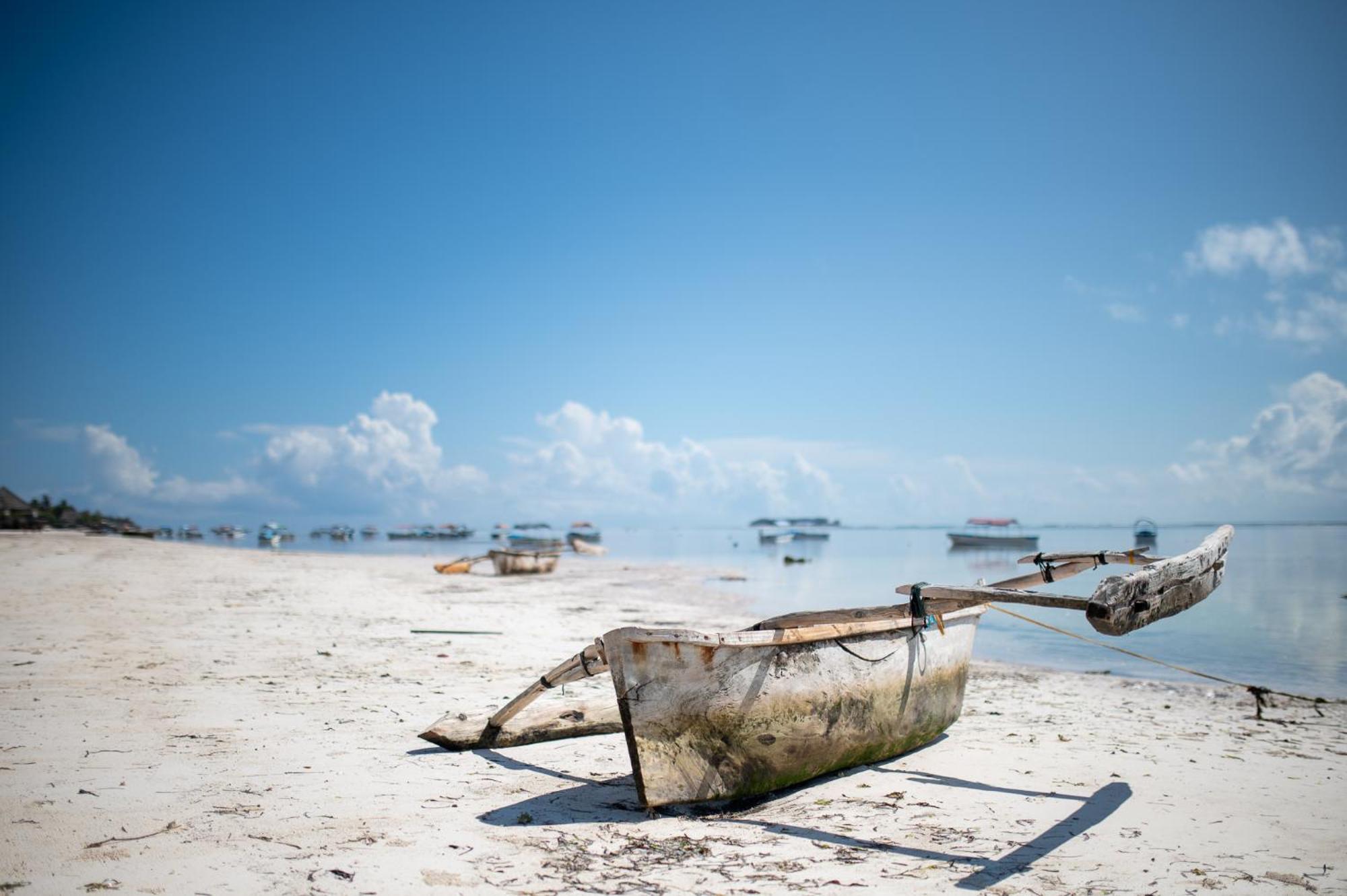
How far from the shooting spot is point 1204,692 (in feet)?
30.8

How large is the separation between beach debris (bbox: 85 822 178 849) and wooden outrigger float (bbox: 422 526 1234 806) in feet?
6.43

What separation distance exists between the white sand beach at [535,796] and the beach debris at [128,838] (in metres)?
0.02

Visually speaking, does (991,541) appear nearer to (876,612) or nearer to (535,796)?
(876,612)

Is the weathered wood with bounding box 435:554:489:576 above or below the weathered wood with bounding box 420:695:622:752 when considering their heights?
below

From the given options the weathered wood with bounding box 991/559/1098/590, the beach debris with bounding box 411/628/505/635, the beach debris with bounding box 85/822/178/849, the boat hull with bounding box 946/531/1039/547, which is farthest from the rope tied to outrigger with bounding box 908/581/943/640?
the boat hull with bounding box 946/531/1039/547

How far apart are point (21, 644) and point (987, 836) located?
10.1 metres

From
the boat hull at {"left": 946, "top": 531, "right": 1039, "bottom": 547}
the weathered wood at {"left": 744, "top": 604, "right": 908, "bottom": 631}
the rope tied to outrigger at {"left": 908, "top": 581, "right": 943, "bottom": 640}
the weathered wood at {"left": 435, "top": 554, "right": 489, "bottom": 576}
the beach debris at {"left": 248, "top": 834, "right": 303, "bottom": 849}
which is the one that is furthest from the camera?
the boat hull at {"left": 946, "top": 531, "right": 1039, "bottom": 547}

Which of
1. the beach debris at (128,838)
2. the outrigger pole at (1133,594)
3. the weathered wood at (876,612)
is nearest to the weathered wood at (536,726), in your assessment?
the weathered wood at (876,612)

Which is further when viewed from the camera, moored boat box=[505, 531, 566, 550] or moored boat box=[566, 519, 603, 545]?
moored boat box=[566, 519, 603, 545]

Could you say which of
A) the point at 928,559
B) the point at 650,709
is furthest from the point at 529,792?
the point at 928,559

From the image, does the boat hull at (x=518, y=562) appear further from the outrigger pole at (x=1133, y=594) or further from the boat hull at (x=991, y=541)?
the boat hull at (x=991, y=541)

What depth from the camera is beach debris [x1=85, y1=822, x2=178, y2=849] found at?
12.0 feet

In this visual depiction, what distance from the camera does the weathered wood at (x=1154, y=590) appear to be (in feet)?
13.6

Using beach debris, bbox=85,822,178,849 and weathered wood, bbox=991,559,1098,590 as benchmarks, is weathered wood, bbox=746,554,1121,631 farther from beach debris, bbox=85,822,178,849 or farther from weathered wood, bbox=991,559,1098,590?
beach debris, bbox=85,822,178,849
